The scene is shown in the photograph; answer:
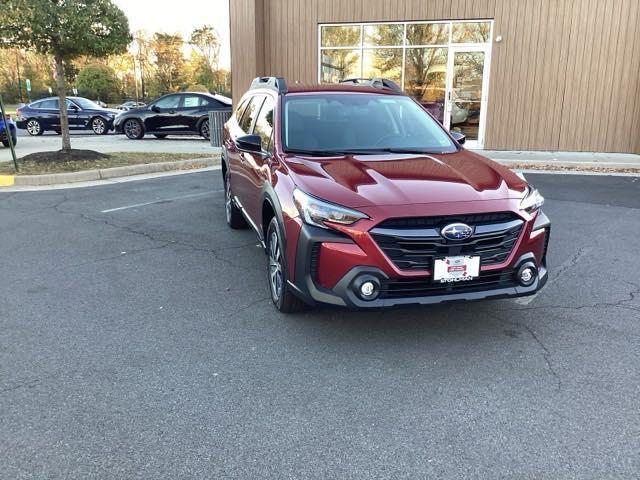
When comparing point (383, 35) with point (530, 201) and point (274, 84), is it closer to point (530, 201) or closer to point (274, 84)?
point (274, 84)

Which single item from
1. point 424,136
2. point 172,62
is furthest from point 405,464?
point 172,62

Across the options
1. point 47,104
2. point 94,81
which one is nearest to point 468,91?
point 47,104

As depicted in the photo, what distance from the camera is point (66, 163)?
11.3 meters

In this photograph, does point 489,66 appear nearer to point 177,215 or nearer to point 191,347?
point 177,215

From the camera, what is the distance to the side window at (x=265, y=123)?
16.1ft

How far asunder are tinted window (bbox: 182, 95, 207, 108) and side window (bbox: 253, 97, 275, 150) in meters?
12.6

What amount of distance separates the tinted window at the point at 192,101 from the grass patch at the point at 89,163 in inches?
176

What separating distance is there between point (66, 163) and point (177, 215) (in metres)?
5.02

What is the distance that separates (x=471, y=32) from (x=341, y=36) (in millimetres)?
3412

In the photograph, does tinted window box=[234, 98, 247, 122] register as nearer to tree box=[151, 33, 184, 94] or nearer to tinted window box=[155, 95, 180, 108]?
tinted window box=[155, 95, 180, 108]

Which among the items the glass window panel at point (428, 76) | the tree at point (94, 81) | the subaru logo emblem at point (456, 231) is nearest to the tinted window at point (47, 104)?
the glass window panel at point (428, 76)

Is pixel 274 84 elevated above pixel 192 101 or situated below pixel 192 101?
above

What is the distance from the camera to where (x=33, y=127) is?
70.8 feet

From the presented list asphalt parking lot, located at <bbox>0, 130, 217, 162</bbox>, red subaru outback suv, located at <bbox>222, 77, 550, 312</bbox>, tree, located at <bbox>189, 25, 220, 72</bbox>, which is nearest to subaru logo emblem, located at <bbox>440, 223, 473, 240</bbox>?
red subaru outback suv, located at <bbox>222, 77, 550, 312</bbox>
